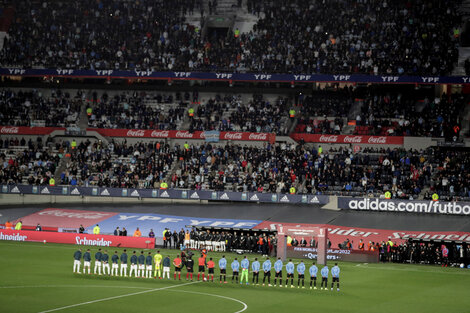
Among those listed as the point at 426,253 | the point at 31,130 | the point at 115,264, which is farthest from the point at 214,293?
the point at 31,130

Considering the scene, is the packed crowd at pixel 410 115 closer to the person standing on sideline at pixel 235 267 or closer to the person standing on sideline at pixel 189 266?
the person standing on sideline at pixel 235 267

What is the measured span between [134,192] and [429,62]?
26511mm

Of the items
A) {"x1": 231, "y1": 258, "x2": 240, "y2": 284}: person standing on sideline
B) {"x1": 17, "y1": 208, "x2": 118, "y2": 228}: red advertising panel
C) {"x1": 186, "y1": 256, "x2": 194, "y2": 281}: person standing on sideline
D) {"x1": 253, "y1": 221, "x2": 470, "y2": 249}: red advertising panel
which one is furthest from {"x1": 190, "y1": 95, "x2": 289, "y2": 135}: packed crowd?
{"x1": 231, "y1": 258, "x2": 240, "y2": 284}: person standing on sideline

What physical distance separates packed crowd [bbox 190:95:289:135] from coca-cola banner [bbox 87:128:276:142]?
2.48 feet

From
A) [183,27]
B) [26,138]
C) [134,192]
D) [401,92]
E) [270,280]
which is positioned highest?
[183,27]

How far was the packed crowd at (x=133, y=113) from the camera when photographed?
6481cm

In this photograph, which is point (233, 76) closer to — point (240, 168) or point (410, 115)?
point (240, 168)

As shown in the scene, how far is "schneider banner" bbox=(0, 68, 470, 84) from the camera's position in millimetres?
59062

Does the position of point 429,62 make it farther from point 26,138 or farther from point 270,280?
point 26,138

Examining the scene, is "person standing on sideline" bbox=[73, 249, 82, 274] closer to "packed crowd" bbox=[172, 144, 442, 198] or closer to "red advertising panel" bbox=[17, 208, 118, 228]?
"red advertising panel" bbox=[17, 208, 118, 228]

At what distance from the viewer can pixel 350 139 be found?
59.8m

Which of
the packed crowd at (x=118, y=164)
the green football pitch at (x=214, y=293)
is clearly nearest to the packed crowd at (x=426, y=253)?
the green football pitch at (x=214, y=293)

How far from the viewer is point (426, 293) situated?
3231 cm

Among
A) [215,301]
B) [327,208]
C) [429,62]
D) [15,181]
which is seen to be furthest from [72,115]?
[215,301]
